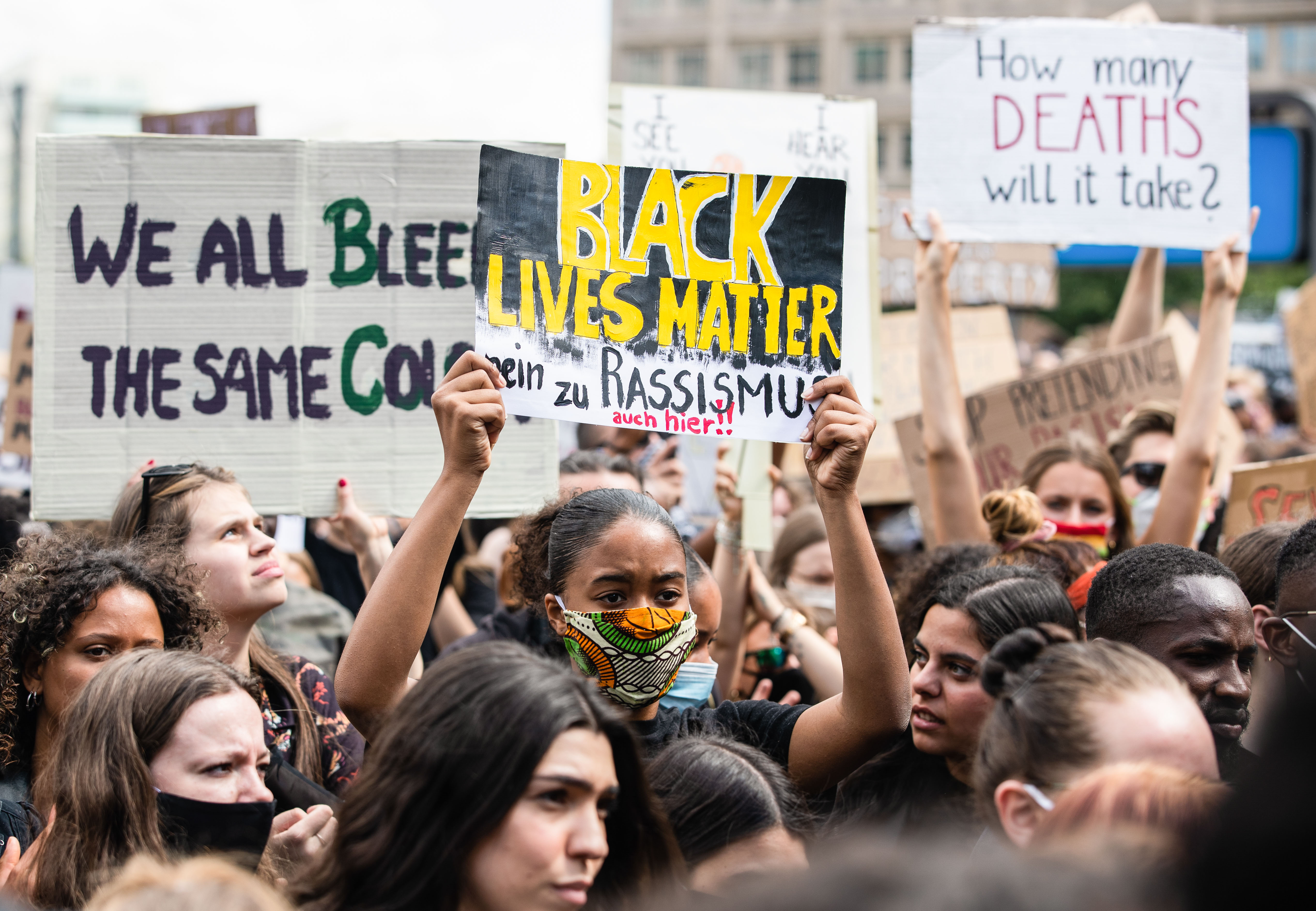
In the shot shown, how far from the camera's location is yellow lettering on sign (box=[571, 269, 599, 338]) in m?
3.01

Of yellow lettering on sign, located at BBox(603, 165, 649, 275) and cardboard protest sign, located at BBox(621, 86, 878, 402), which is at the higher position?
cardboard protest sign, located at BBox(621, 86, 878, 402)

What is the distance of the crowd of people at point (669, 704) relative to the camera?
5.27 ft

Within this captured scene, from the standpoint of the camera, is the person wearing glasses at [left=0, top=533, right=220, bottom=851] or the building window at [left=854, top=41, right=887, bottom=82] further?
the building window at [left=854, top=41, right=887, bottom=82]

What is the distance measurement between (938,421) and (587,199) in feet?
5.74

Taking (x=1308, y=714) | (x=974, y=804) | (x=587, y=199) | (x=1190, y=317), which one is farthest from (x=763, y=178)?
(x=1190, y=317)

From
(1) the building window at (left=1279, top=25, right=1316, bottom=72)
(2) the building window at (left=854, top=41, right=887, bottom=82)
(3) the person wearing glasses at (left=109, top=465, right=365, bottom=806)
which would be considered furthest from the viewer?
(2) the building window at (left=854, top=41, right=887, bottom=82)

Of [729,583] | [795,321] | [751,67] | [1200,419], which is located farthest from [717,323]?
[751,67]

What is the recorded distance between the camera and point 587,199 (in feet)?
10.1

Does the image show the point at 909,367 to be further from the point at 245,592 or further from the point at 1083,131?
the point at 245,592

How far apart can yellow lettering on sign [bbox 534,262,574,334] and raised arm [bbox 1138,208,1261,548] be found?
2.15 meters

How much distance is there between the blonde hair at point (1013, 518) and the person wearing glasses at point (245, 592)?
6.93 ft

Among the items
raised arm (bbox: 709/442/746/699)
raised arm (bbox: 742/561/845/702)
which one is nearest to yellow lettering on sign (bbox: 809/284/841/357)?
raised arm (bbox: 742/561/845/702)

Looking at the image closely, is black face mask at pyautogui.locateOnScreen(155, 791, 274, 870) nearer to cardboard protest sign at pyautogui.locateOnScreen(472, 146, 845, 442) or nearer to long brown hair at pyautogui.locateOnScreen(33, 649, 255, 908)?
long brown hair at pyautogui.locateOnScreen(33, 649, 255, 908)

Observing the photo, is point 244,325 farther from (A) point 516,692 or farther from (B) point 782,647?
(A) point 516,692
